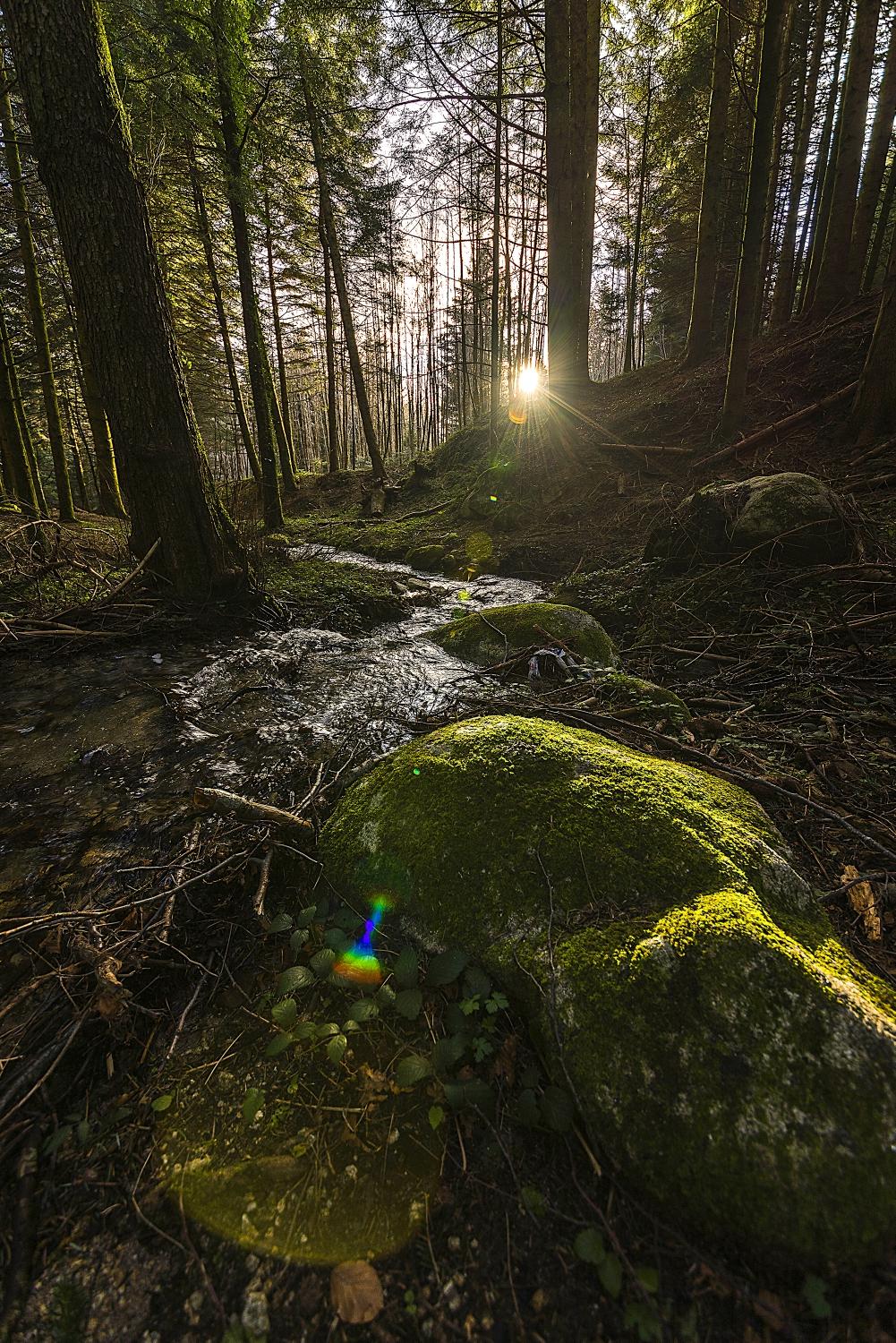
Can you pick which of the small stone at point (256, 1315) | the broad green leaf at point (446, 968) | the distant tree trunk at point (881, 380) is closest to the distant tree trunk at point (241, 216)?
the distant tree trunk at point (881, 380)

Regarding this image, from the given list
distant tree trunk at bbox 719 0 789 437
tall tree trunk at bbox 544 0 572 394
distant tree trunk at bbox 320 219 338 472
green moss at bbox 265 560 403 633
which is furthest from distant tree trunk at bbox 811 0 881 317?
distant tree trunk at bbox 320 219 338 472

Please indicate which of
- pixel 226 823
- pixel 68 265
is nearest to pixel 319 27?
pixel 68 265

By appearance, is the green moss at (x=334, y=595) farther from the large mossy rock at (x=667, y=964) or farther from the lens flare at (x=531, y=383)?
the lens flare at (x=531, y=383)

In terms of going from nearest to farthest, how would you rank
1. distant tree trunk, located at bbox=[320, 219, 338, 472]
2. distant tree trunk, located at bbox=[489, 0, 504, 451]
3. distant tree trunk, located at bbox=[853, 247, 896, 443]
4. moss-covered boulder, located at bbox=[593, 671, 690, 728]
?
moss-covered boulder, located at bbox=[593, 671, 690, 728]
distant tree trunk, located at bbox=[853, 247, 896, 443]
distant tree trunk, located at bbox=[489, 0, 504, 451]
distant tree trunk, located at bbox=[320, 219, 338, 472]

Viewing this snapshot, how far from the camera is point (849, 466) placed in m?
5.97

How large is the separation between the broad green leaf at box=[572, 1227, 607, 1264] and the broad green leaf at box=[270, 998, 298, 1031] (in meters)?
0.96

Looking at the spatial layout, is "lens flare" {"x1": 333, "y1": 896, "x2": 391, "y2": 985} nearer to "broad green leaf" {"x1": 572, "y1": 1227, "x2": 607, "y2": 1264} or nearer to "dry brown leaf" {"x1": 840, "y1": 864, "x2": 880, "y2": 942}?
"broad green leaf" {"x1": 572, "y1": 1227, "x2": 607, "y2": 1264}

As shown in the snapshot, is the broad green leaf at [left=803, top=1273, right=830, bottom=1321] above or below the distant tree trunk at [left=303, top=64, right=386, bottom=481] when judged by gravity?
below

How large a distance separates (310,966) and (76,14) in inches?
273

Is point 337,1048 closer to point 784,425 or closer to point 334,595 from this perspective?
point 334,595

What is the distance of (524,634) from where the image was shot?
14.9 feet

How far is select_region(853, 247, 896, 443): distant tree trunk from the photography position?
18.1ft

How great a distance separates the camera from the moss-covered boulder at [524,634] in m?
4.34

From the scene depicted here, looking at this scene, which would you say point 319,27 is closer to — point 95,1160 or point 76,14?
point 76,14
